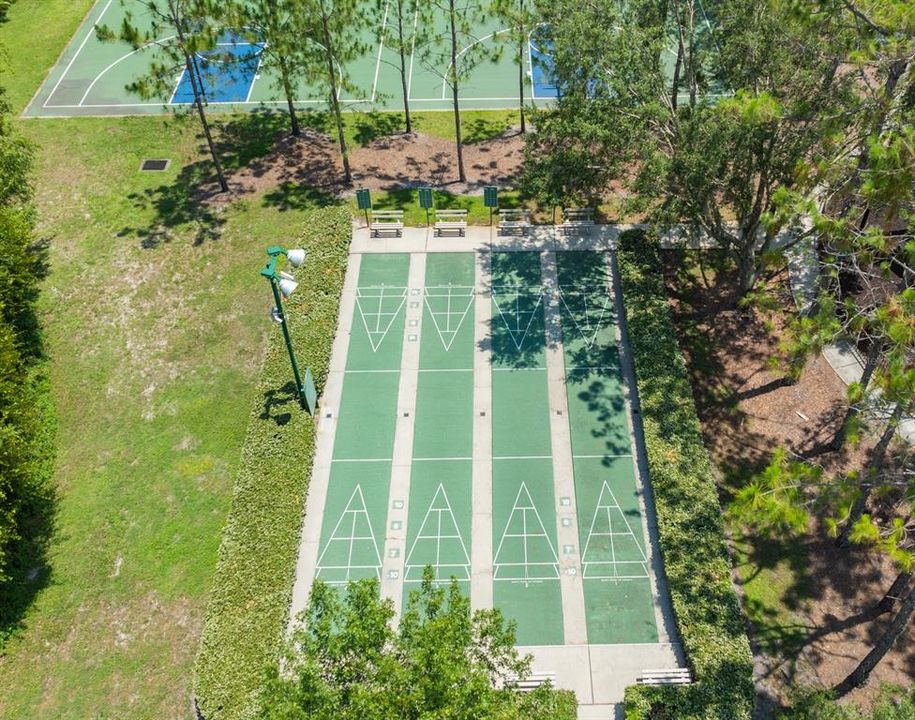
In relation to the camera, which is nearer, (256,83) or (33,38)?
(256,83)

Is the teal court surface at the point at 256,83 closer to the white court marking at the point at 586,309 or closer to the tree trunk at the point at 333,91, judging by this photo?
the tree trunk at the point at 333,91

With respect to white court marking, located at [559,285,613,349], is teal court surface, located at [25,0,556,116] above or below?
above

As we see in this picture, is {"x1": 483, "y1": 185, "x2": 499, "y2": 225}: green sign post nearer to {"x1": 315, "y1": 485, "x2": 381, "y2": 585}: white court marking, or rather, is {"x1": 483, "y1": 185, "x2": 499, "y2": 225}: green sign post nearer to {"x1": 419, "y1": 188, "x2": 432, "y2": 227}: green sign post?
{"x1": 419, "y1": 188, "x2": 432, "y2": 227}: green sign post

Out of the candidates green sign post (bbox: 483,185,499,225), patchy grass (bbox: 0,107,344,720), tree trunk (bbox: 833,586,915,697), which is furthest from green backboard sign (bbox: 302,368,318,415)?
tree trunk (bbox: 833,586,915,697)

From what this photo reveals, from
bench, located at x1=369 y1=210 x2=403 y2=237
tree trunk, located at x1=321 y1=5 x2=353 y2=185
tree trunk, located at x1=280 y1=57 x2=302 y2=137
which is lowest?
bench, located at x1=369 y1=210 x2=403 y2=237

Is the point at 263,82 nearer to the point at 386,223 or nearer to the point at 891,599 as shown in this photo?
the point at 386,223

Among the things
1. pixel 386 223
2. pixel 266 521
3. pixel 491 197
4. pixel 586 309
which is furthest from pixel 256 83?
pixel 266 521

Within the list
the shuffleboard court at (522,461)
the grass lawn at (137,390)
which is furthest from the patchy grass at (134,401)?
the shuffleboard court at (522,461)
